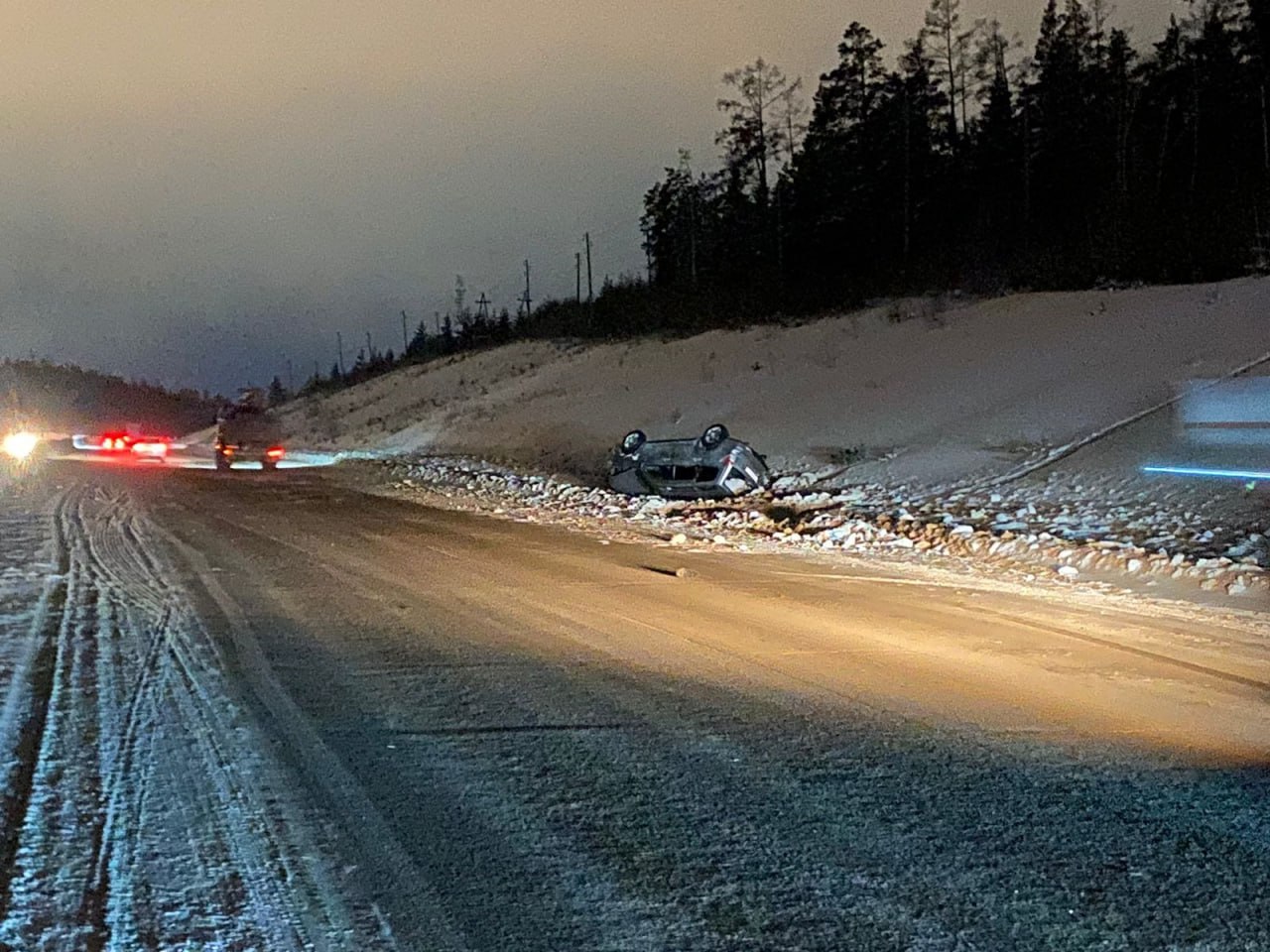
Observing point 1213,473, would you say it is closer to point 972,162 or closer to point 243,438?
point 243,438

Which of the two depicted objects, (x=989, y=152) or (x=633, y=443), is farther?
(x=989, y=152)

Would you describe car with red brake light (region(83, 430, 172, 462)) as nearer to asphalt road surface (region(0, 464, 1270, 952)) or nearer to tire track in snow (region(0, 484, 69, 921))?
tire track in snow (region(0, 484, 69, 921))

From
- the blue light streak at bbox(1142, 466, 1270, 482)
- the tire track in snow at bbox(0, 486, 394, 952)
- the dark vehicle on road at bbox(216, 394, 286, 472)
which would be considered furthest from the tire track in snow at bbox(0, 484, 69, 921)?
the dark vehicle on road at bbox(216, 394, 286, 472)

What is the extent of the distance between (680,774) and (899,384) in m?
24.9

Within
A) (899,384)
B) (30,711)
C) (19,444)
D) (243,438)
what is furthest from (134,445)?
(30,711)

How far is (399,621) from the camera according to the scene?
29.2ft

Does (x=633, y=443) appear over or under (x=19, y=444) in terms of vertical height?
under

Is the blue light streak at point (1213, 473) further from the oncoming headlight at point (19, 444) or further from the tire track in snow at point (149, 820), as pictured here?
the oncoming headlight at point (19, 444)

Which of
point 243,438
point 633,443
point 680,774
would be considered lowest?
point 680,774

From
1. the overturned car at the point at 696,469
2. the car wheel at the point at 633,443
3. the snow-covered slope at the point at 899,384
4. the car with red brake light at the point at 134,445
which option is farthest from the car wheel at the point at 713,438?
the car with red brake light at the point at 134,445

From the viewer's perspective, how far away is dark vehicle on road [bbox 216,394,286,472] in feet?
99.9

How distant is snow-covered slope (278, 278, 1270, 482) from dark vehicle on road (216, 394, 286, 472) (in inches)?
281

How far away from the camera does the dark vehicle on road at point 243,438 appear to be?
30.4m

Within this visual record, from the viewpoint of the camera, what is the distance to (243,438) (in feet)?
100
